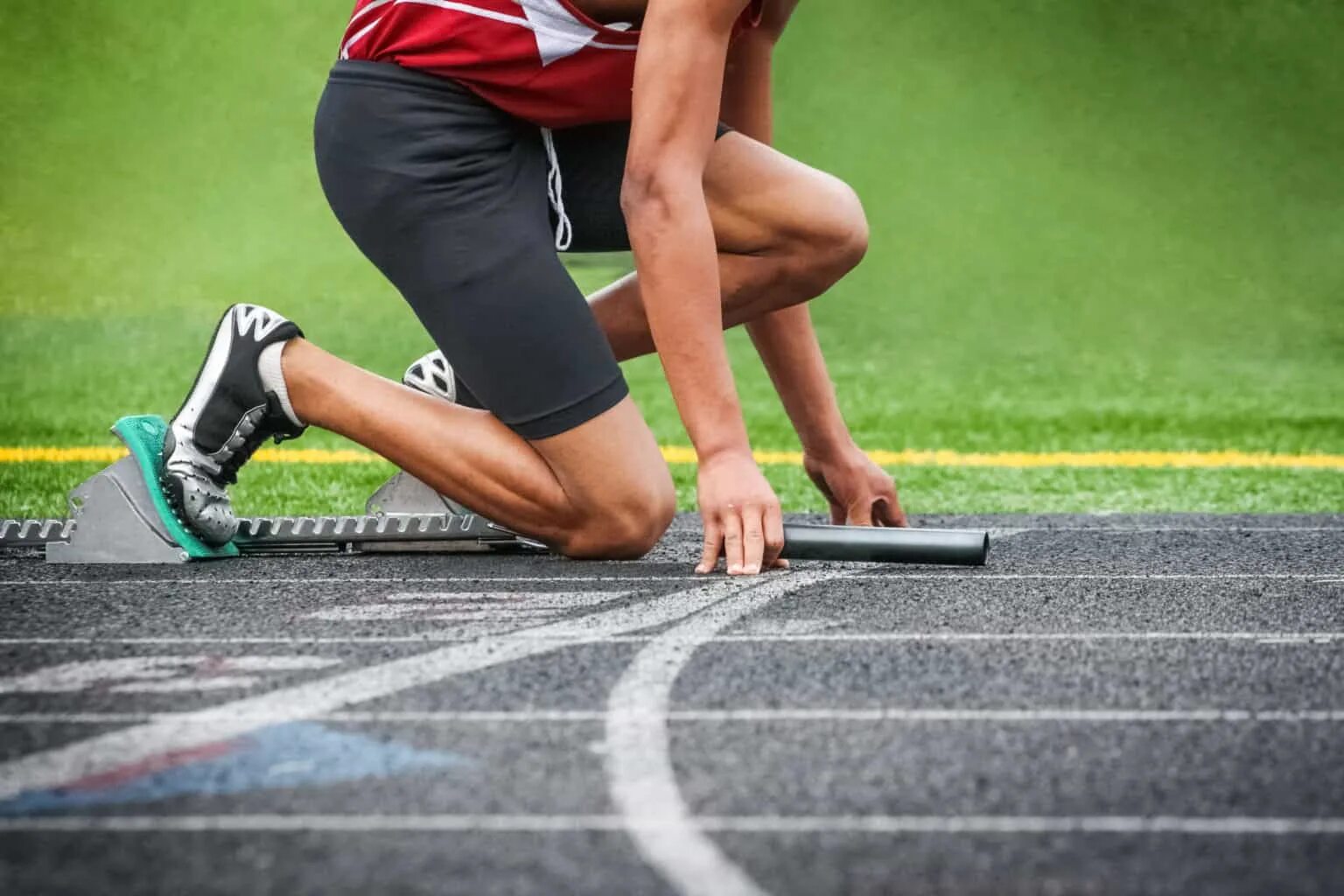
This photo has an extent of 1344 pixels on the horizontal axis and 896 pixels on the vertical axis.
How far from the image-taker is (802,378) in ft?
9.29

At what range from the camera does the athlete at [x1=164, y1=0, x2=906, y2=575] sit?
2393mm

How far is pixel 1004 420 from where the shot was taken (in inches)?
198

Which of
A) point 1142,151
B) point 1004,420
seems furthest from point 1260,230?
point 1004,420

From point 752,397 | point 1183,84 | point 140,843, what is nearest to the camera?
point 140,843

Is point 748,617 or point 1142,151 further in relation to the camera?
point 1142,151

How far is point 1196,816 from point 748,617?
0.86 m

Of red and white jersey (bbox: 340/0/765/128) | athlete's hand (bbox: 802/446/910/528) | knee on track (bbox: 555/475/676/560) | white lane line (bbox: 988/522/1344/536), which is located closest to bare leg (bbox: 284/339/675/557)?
knee on track (bbox: 555/475/676/560)

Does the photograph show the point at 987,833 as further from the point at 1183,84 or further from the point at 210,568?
the point at 1183,84

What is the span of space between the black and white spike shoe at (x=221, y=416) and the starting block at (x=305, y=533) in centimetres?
3

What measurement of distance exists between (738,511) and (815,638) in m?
0.35

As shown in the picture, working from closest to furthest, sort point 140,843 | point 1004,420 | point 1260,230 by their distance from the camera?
point 140,843 → point 1004,420 → point 1260,230

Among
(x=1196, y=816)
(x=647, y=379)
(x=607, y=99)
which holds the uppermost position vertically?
(x=607, y=99)

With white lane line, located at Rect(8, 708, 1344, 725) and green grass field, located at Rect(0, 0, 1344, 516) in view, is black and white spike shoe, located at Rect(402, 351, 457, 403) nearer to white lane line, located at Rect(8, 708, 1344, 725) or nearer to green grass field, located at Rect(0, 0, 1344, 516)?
white lane line, located at Rect(8, 708, 1344, 725)

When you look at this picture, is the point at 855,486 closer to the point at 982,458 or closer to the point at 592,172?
the point at 592,172
